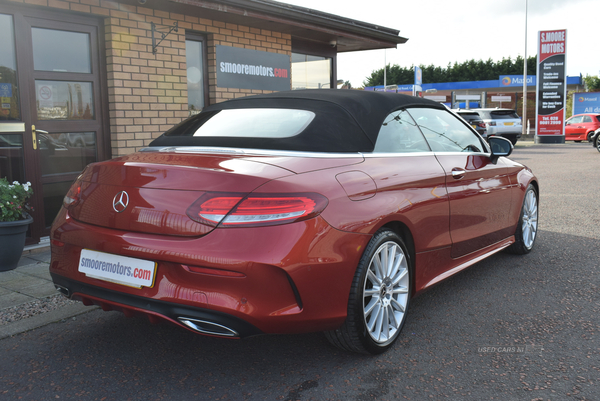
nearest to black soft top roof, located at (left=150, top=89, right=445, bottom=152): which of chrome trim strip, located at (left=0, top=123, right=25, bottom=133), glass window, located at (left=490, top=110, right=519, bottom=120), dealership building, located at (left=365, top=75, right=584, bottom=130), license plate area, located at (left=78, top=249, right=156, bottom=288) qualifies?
license plate area, located at (left=78, top=249, right=156, bottom=288)

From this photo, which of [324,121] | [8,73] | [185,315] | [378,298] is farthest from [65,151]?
[378,298]

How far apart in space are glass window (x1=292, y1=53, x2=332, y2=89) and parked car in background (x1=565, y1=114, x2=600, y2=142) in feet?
73.9

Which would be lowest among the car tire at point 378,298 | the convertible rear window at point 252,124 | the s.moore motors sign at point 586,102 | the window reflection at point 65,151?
the car tire at point 378,298

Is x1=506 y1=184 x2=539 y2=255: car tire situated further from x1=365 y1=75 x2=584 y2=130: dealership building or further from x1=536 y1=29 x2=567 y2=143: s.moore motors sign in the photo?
x1=365 y1=75 x2=584 y2=130: dealership building

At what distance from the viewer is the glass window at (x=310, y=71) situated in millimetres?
9297

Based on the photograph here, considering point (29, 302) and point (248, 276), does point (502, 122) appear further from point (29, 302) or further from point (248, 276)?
point (248, 276)

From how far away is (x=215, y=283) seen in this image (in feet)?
8.16

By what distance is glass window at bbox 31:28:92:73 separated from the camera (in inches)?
219

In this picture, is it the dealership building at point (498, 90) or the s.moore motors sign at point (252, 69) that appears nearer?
the s.moore motors sign at point (252, 69)

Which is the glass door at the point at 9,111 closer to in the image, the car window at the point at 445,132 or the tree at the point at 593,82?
the car window at the point at 445,132

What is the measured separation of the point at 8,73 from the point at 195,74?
2582 millimetres

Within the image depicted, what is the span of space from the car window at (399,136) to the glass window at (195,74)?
4225 mm

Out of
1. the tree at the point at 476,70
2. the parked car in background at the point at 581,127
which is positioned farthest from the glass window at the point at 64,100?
the tree at the point at 476,70

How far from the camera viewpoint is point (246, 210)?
2.49 meters
